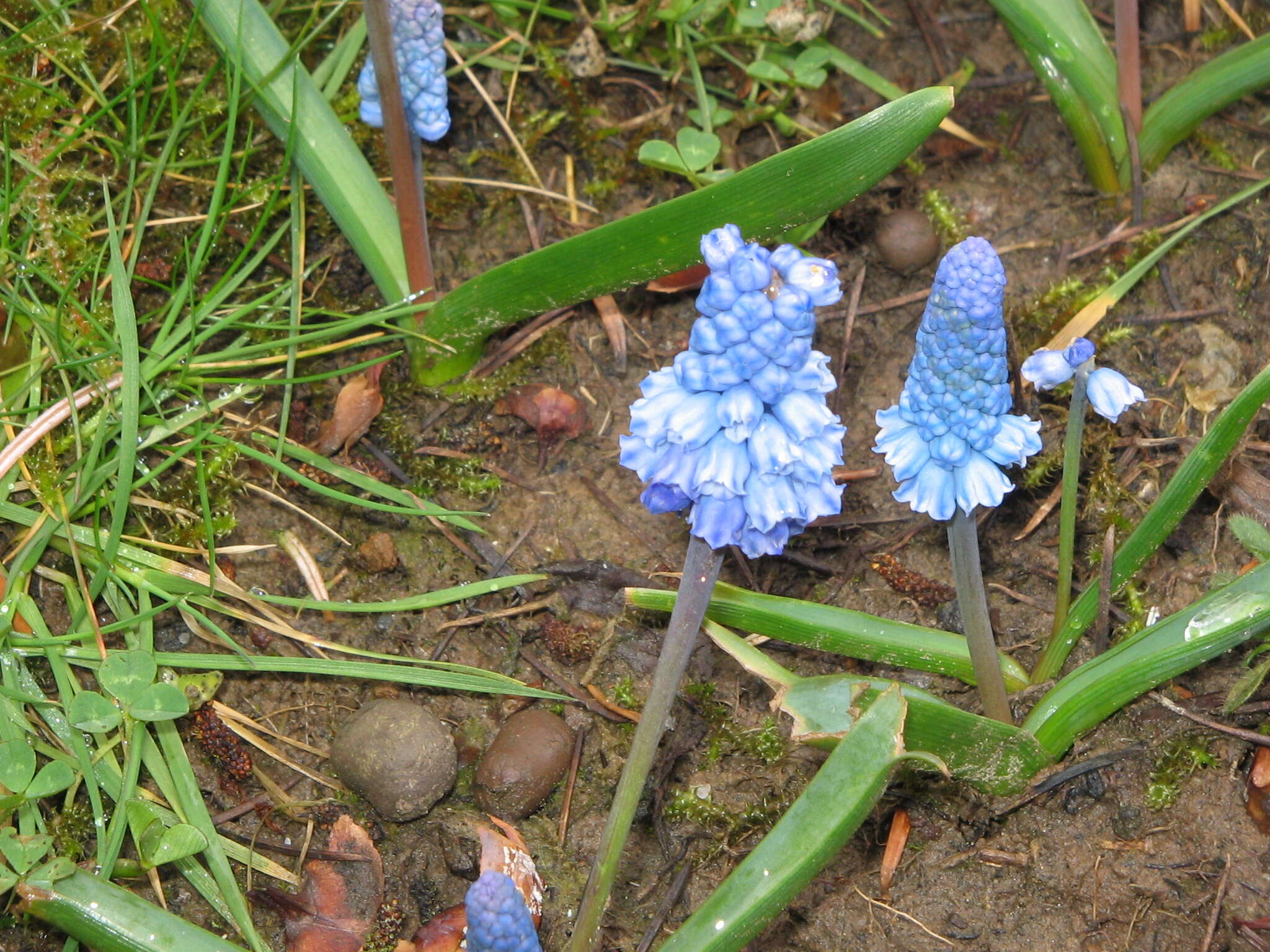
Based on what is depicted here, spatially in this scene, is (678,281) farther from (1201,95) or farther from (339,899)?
(339,899)

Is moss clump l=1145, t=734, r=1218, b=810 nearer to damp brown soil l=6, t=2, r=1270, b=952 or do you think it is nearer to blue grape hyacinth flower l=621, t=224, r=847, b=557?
damp brown soil l=6, t=2, r=1270, b=952

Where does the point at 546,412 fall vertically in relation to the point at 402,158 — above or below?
below

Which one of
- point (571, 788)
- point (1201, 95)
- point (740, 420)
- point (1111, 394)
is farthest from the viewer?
point (1201, 95)

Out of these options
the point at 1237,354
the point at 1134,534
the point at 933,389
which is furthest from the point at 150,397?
the point at 1237,354

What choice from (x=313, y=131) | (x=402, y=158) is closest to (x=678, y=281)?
(x=402, y=158)

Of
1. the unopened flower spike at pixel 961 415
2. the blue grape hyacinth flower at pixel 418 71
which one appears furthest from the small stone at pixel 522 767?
the blue grape hyacinth flower at pixel 418 71

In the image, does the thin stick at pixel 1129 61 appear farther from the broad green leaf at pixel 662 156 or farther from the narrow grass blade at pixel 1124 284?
the broad green leaf at pixel 662 156

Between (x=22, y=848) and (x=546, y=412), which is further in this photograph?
(x=546, y=412)
